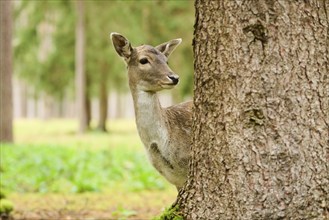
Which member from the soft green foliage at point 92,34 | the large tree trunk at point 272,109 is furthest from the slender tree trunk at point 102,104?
the large tree trunk at point 272,109

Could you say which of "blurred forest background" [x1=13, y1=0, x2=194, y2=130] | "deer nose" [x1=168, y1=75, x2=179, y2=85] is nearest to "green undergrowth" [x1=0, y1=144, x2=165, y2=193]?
"deer nose" [x1=168, y1=75, x2=179, y2=85]

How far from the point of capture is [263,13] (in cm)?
369

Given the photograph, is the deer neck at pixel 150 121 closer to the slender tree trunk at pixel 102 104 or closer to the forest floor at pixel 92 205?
the forest floor at pixel 92 205

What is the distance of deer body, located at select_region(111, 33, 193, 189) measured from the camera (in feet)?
17.0

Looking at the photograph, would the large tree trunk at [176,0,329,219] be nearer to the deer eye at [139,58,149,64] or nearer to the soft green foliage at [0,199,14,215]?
the deer eye at [139,58,149,64]

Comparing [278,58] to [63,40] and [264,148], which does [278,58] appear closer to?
[264,148]

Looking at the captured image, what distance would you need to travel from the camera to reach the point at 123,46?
5.54 meters

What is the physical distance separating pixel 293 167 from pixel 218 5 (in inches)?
42.5

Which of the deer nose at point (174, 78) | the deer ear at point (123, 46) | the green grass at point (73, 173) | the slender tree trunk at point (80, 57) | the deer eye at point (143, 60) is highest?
the slender tree trunk at point (80, 57)

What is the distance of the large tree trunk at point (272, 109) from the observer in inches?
145

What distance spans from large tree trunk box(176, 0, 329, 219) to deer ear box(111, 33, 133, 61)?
1.77 m

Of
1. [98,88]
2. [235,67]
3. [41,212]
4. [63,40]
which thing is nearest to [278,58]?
[235,67]

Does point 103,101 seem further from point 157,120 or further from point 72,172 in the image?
point 157,120

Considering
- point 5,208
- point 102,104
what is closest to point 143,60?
point 5,208
